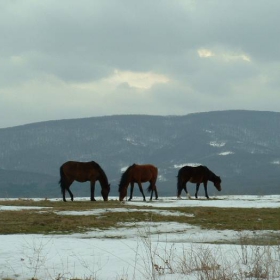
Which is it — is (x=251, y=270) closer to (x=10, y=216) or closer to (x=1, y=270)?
(x=1, y=270)

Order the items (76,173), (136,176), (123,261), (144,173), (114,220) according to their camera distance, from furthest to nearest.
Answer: (144,173)
(136,176)
(76,173)
(114,220)
(123,261)

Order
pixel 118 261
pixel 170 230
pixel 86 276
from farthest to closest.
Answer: pixel 170 230 → pixel 118 261 → pixel 86 276

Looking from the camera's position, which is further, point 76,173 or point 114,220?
point 76,173

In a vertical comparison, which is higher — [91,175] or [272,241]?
[91,175]

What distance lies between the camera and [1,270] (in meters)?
9.19

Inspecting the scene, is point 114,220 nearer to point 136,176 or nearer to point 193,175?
point 136,176

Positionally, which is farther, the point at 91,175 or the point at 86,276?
the point at 91,175

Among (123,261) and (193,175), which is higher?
(193,175)

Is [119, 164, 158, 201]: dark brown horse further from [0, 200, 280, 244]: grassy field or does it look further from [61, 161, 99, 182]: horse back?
[0, 200, 280, 244]: grassy field

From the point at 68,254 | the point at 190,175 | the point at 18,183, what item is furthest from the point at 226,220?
the point at 18,183

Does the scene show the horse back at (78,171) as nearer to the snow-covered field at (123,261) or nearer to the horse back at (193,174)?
the horse back at (193,174)

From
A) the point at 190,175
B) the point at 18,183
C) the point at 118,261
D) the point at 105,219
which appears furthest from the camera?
the point at 18,183

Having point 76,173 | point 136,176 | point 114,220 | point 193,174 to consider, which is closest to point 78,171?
point 76,173

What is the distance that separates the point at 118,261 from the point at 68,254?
1.09m
